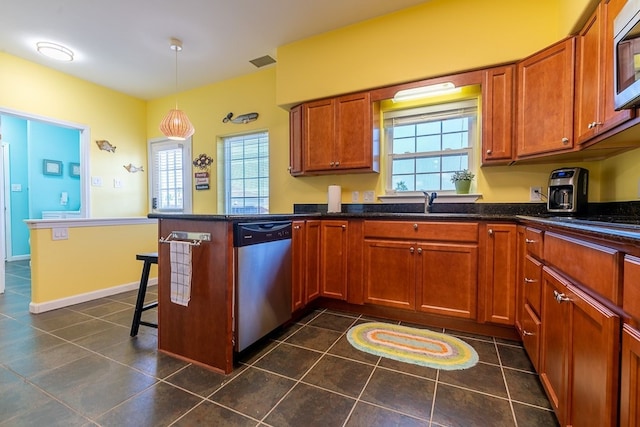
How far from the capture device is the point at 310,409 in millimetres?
1334

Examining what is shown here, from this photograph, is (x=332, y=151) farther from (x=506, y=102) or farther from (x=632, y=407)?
(x=632, y=407)

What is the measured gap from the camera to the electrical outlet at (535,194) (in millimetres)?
2338

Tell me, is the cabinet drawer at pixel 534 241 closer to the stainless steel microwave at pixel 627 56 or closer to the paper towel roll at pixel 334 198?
the stainless steel microwave at pixel 627 56

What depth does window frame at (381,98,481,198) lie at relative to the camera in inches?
103

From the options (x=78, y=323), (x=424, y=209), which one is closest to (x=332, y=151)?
(x=424, y=209)

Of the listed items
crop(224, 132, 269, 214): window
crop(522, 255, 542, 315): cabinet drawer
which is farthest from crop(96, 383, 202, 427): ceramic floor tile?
crop(224, 132, 269, 214): window

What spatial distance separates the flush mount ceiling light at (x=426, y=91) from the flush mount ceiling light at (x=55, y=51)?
3678 mm

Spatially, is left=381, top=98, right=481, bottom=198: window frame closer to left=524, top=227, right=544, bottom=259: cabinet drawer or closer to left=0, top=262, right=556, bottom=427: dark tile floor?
left=524, top=227, right=544, bottom=259: cabinet drawer

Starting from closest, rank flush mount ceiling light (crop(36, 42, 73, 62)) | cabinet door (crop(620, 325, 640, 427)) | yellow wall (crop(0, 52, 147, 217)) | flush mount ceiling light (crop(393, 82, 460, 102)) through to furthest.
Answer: cabinet door (crop(620, 325, 640, 427)), flush mount ceiling light (crop(393, 82, 460, 102)), flush mount ceiling light (crop(36, 42, 73, 62)), yellow wall (crop(0, 52, 147, 217))

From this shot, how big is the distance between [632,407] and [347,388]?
1113 mm

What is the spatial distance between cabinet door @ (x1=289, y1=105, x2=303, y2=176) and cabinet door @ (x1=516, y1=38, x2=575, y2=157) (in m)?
1.96

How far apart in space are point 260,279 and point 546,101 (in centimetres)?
238

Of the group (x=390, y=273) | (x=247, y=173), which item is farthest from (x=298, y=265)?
(x=247, y=173)

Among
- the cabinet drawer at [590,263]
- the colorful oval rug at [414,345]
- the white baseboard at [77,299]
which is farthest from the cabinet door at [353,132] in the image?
the white baseboard at [77,299]
